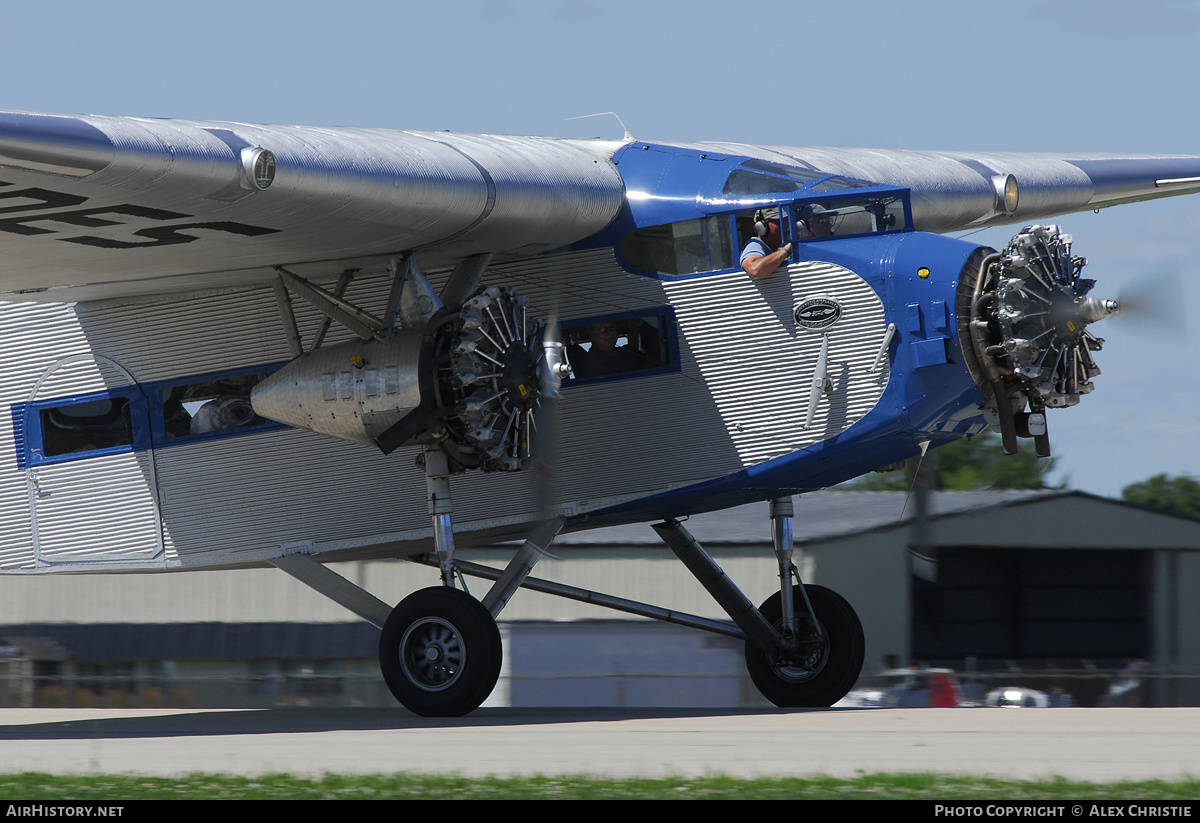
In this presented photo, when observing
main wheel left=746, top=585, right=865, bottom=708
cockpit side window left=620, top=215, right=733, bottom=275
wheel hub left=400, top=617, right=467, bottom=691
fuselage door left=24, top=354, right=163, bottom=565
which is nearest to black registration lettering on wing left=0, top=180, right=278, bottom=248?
fuselage door left=24, top=354, right=163, bottom=565

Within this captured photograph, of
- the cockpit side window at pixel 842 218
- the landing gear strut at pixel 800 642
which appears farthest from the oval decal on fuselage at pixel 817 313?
the landing gear strut at pixel 800 642

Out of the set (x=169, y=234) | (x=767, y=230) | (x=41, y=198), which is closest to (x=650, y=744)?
(x=767, y=230)

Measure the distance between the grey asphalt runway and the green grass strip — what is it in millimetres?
322

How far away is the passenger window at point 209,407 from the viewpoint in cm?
1538

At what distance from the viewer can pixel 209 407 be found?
1552 cm

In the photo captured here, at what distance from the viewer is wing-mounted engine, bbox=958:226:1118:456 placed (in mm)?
13148

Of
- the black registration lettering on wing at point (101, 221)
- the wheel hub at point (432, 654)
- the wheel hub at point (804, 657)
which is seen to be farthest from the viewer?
the wheel hub at point (804, 657)

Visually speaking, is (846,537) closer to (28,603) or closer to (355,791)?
(28,603)

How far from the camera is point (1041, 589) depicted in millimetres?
28938

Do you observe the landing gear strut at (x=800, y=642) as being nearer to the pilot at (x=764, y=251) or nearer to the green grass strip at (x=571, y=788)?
the pilot at (x=764, y=251)

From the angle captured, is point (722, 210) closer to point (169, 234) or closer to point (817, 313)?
point (817, 313)

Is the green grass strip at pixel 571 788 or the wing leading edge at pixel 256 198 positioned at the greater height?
the wing leading edge at pixel 256 198

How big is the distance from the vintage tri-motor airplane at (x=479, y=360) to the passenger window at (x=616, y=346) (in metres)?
0.03
